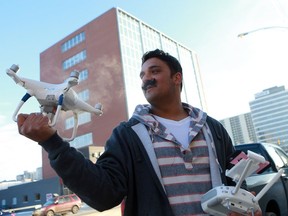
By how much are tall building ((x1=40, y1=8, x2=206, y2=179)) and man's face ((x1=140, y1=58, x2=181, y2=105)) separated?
3813 centimetres

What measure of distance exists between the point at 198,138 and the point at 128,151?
0.51m

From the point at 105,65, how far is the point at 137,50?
18.5 feet

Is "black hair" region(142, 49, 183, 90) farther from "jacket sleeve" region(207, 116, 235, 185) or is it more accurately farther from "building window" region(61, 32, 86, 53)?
"building window" region(61, 32, 86, 53)

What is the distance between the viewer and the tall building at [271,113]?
7981 cm

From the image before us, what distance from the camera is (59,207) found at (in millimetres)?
21953

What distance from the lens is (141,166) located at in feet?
6.07

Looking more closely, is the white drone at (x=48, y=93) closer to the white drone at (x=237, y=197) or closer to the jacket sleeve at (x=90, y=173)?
the jacket sleeve at (x=90, y=173)

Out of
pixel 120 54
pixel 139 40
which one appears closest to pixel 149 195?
pixel 120 54

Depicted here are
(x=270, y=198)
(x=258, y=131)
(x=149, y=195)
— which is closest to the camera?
(x=149, y=195)

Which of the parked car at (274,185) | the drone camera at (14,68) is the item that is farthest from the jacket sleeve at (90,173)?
the parked car at (274,185)

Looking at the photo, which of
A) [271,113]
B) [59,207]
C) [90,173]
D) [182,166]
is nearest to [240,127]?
[271,113]

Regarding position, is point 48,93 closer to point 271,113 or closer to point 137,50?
point 137,50

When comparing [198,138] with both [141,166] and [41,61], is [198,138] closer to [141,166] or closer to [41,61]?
[141,166]

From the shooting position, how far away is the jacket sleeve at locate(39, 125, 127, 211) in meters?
1.49
